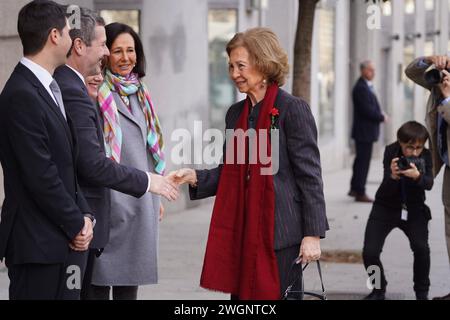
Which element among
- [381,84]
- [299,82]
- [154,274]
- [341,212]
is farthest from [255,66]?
[381,84]

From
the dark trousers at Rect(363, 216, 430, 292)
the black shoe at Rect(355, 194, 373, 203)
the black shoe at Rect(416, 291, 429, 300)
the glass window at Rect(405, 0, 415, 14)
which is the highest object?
the glass window at Rect(405, 0, 415, 14)

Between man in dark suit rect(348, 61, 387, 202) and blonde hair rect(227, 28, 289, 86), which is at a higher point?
blonde hair rect(227, 28, 289, 86)

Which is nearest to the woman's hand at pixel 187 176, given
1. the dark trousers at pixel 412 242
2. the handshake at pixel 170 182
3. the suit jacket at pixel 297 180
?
the handshake at pixel 170 182

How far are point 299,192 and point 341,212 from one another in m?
9.66

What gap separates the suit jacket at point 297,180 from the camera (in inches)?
205

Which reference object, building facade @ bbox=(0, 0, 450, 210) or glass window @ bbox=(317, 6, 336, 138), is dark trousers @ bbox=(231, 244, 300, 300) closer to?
building facade @ bbox=(0, 0, 450, 210)

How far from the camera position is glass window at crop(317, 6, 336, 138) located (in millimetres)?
21641

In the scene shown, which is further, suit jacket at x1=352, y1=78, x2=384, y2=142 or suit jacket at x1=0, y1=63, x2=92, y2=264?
suit jacket at x1=352, y1=78, x2=384, y2=142

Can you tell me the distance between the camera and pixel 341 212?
14836 millimetres

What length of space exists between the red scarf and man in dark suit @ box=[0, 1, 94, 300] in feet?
2.64

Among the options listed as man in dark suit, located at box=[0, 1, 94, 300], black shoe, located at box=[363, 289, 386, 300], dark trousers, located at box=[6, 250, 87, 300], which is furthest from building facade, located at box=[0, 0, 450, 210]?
dark trousers, located at box=[6, 250, 87, 300]

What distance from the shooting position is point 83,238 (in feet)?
15.6

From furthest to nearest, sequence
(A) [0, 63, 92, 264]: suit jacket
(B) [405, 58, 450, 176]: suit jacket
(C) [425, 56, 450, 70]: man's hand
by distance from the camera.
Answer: (B) [405, 58, 450, 176]: suit jacket → (C) [425, 56, 450, 70]: man's hand → (A) [0, 63, 92, 264]: suit jacket
